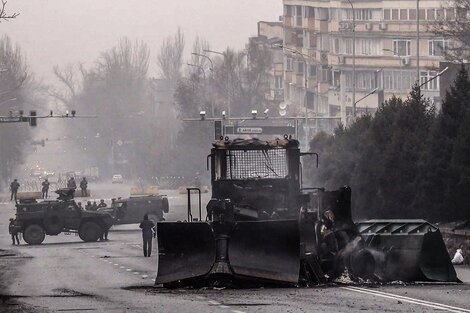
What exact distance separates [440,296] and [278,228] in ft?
14.9

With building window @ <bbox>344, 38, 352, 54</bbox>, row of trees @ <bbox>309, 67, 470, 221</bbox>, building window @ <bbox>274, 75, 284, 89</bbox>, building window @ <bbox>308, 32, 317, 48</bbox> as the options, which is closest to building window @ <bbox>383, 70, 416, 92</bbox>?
building window @ <bbox>344, 38, 352, 54</bbox>

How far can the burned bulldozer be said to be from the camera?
111 feet

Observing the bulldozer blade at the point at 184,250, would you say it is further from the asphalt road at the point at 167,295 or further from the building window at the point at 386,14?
the building window at the point at 386,14

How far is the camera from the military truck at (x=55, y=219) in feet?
206

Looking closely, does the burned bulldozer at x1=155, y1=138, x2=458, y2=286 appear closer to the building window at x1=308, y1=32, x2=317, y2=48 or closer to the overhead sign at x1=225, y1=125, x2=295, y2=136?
the overhead sign at x1=225, y1=125, x2=295, y2=136

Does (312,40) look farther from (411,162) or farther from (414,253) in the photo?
(414,253)

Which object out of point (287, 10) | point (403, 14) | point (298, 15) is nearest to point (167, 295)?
point (403, 14)

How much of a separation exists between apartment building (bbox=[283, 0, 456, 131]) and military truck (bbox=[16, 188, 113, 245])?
2354 inches

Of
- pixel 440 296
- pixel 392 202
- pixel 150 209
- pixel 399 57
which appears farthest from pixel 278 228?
pixel 399 57

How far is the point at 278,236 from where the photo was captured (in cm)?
3409

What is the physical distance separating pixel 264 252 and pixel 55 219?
30.0m

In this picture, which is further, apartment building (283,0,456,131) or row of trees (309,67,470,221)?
apartment building (283,0,456,131)

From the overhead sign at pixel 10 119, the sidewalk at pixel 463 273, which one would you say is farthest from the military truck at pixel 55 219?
the overhead sign at pixel 10 119

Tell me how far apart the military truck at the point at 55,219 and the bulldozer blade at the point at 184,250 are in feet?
94.5
